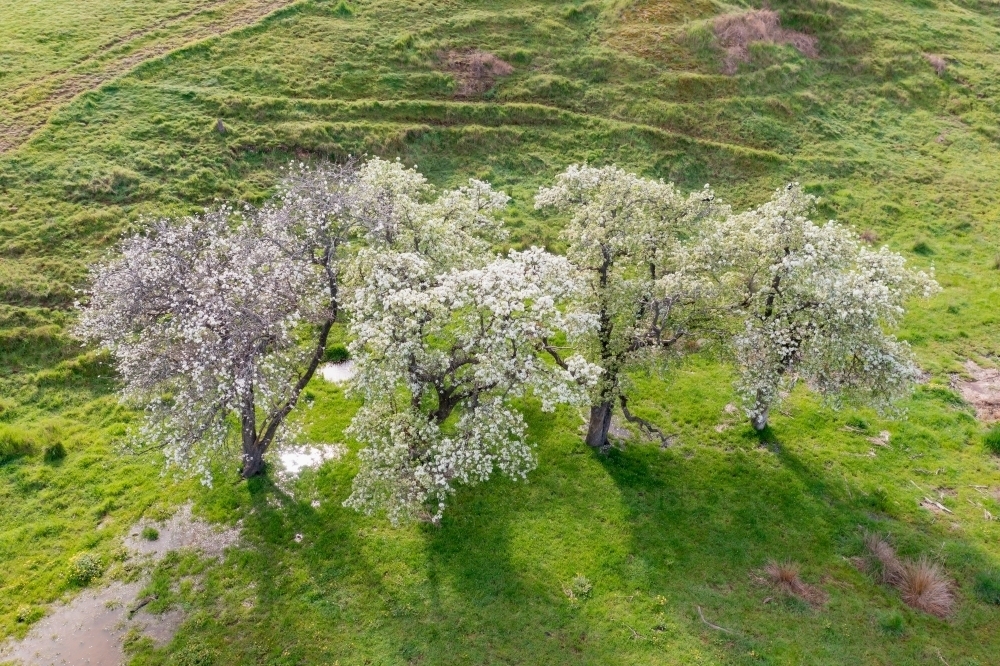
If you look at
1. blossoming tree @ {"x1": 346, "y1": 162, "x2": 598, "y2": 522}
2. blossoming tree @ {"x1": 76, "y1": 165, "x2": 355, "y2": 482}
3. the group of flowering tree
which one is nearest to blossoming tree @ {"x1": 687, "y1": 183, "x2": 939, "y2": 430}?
the group of flowering tree

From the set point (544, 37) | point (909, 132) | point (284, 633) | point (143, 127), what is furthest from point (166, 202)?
point (909, 132)

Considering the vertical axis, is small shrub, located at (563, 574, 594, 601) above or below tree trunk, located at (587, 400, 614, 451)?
below

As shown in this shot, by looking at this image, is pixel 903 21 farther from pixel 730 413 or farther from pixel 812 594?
pixel 812 594

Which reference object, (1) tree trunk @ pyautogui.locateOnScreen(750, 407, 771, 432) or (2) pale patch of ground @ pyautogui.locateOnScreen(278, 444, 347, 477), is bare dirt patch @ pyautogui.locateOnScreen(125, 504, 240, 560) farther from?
(1) tree trunk @ pyautogui.locateOnScreen(750, 407, 771, 432)

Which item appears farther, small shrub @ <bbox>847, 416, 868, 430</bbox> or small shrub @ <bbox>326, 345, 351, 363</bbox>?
small shrub @ <bbox>326, 345, 351, 363</bbox>

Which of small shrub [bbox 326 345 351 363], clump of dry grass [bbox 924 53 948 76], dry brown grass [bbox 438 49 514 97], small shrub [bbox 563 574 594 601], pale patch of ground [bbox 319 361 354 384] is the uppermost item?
clump of dry grass [bbox 924 53 948 76]

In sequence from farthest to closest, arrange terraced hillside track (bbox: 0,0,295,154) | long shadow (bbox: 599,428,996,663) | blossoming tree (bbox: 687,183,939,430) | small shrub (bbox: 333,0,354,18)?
small shrub (bbox: 333,0,354,18) → terraced hillside track (bbox: 0,0,295,154) → blossoming tree (bbox: 687,183,939,430) → long shadow (bbox: 599,428,996,663)

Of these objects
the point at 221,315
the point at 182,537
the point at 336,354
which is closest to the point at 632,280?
the point at 221,315
